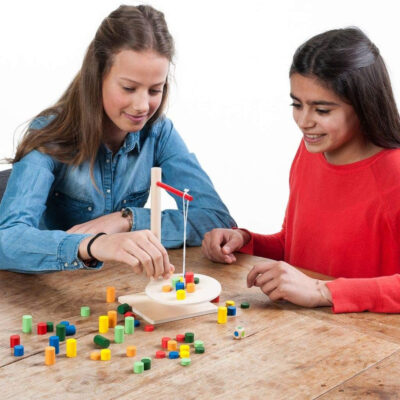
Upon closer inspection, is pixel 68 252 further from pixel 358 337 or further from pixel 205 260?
pixel 358 337

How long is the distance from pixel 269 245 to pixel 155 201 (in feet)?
2.24

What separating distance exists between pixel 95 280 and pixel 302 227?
25.5 inches

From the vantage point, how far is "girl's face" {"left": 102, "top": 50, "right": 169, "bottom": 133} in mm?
1811

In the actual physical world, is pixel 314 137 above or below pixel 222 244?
above

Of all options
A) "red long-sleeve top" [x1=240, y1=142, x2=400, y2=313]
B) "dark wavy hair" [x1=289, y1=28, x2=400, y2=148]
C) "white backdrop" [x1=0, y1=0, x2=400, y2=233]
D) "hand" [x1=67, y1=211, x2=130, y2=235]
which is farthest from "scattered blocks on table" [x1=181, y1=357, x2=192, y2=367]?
"white backdrop" [x1=0, y1=0, x2=400, y2=233]

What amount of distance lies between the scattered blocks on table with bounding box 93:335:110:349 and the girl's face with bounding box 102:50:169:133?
2.39 feet

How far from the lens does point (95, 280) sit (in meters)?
1.69

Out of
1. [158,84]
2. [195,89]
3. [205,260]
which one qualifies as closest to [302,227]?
[205,260]

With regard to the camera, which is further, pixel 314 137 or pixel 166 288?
pixel 314 137

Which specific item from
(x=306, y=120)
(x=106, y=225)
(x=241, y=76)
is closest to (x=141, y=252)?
(x=106, y=225)

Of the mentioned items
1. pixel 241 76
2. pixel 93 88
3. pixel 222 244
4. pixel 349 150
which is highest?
pixel 241 76

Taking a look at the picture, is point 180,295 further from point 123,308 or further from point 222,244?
point 222,244

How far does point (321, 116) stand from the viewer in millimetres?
1743

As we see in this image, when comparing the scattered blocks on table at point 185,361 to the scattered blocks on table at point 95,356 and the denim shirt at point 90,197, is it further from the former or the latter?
the denim shirt at point 90,197
